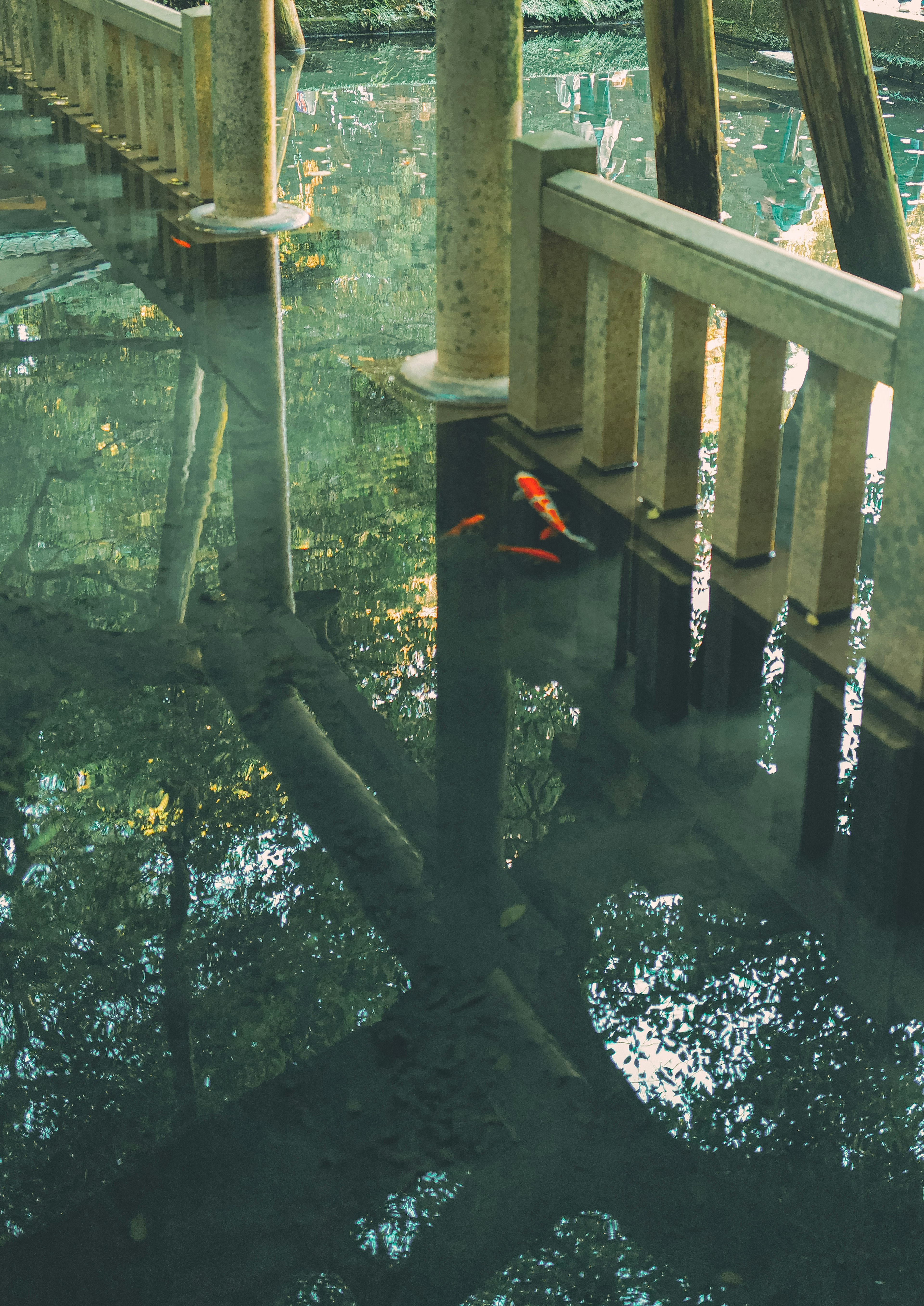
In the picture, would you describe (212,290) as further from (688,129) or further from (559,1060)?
(559,1060)

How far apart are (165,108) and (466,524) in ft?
16.8

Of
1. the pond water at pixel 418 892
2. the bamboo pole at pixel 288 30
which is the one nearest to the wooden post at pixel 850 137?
the pond water at pixel 418 892

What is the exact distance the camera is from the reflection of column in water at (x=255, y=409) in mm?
4395

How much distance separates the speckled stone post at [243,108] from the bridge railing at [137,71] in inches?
9.5

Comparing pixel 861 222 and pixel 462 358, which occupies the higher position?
pixel 861 222

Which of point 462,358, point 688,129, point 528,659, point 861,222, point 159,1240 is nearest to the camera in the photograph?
point 159,1240

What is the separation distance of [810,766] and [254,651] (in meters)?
1.54

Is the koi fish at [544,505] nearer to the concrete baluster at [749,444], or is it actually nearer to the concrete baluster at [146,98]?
the concrete baluster at [749,444]

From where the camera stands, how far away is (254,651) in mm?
3938

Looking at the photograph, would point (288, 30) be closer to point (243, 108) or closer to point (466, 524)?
point (243, 108)

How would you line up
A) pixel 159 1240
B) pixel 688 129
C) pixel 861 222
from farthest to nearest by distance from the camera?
pixel 688 129 < pixel 861 222 < pixel 159 1240

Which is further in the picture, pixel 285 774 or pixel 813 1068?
pixel 285 774

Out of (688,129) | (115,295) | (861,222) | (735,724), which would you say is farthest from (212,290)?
(735,724)

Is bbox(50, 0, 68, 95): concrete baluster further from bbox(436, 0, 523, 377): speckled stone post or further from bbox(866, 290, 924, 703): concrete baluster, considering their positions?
bbox(866, 290, 924, 703): concrete baluster
